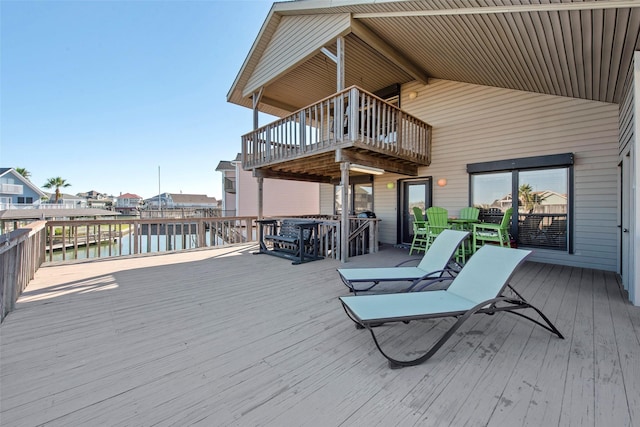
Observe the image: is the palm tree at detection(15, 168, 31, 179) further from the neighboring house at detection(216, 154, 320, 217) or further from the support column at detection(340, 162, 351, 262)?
the support column at detection(340, 162, 351, 262)

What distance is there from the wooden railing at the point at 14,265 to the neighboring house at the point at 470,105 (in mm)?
4803

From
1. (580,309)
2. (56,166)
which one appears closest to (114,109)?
(580,309)

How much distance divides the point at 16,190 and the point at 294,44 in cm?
3285

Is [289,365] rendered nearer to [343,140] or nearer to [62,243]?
[343,140]

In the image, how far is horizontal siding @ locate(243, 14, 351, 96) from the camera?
5.78 metres

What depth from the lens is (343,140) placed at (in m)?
5.33

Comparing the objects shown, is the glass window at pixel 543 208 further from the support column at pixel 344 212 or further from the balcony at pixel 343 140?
the support column at pixel 344 212

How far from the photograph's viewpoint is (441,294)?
8.94 ft

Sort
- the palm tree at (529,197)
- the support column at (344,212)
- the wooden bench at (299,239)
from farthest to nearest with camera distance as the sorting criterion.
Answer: the palm tree at (529,197) < the wooden bench at (299,239) < the support column at (344,212)

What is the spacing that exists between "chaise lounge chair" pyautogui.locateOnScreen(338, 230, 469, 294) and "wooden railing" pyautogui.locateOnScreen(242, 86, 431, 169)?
101 inches

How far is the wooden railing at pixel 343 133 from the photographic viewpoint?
540 cm

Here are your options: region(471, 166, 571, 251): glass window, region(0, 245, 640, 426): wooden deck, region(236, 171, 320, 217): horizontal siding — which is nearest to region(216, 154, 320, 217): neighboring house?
region(236, 171, 320, 217): horizontal siding

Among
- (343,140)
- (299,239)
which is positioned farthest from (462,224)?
(299,239)

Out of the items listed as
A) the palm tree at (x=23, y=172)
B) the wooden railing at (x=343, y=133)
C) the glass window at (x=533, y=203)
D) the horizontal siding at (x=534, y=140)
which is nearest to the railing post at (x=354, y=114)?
the wooden railing at (x=343, y=133)
